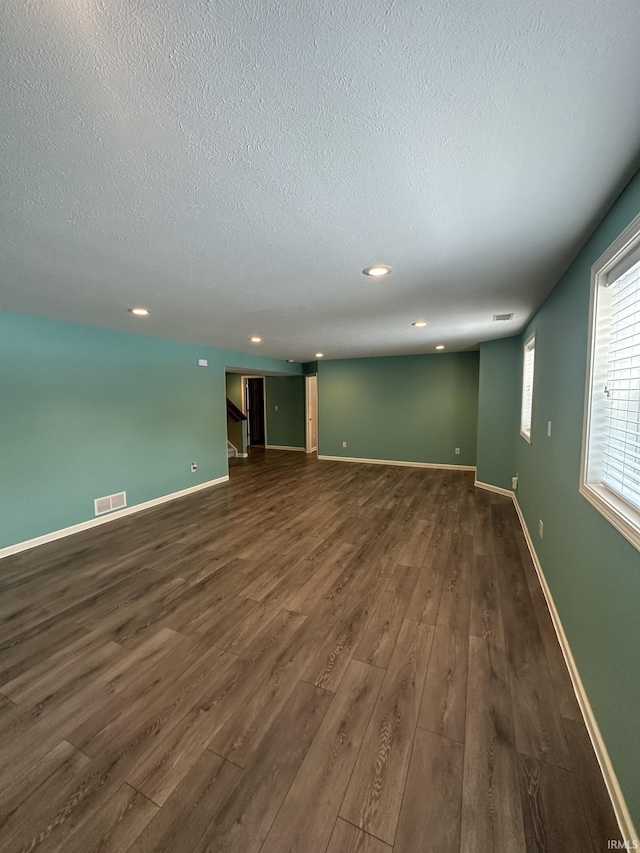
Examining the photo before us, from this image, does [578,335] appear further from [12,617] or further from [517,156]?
[12,617]

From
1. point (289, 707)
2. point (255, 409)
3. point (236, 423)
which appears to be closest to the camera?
point (289, 707)

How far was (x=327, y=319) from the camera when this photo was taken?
3500 millimetres

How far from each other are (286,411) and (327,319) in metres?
5.37

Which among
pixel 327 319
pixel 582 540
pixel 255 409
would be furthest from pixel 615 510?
pixel 255 409

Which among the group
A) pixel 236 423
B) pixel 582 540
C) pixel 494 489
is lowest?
pixel 494 489

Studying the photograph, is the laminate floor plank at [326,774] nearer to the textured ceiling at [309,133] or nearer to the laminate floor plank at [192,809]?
the laminate floor plank at [192,809]

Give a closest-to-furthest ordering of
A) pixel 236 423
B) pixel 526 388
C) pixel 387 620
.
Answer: pixel 387 620
pixel 526 388
pixel 236 423

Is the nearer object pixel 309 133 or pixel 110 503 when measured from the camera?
pixel 309 133

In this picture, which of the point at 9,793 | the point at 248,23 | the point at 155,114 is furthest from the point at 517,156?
the point at 9,793

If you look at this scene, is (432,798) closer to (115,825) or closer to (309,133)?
(115,825)

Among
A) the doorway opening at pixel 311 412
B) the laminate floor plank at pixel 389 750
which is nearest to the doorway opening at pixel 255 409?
the doorway opening at pixel 311 412

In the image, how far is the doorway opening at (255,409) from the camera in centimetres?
895

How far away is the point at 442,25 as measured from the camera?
2.35ft

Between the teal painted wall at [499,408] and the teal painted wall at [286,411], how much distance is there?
4537mm
